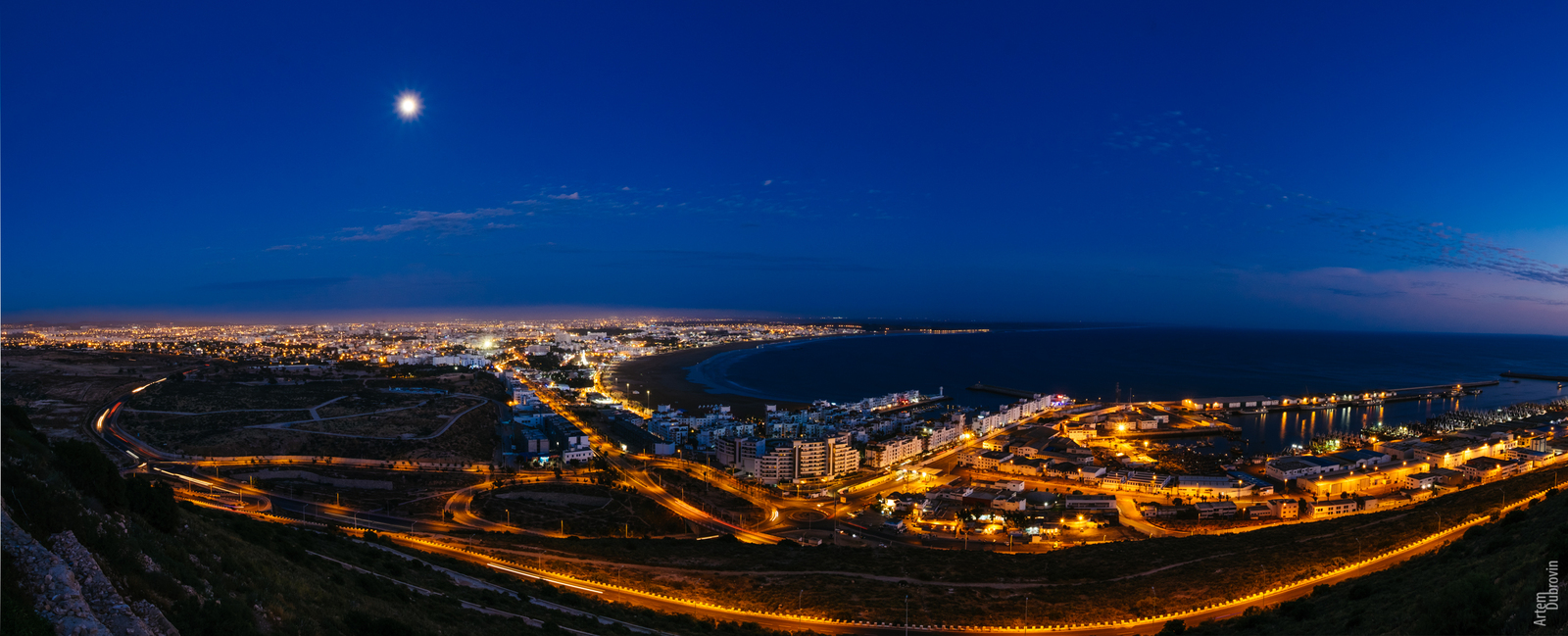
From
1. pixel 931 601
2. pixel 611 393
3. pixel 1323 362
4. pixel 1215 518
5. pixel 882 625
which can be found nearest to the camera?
pixel 882 625

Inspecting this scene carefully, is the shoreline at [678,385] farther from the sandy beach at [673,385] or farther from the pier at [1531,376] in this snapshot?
the pier at [1531,376]

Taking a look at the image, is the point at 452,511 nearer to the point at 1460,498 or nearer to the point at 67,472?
the point at 67,472

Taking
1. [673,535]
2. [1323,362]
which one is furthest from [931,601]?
[1323,362]

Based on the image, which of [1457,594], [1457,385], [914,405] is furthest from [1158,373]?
[1457,594]

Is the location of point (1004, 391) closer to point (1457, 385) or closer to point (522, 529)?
point (1457, 385)

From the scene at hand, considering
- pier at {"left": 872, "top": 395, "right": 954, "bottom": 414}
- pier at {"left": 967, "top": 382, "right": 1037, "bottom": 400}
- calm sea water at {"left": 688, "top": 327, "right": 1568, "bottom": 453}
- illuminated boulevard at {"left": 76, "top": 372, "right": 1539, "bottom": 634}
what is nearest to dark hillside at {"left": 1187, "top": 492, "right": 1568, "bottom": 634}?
illuminated boulevard at {"left": 76, "top": 372, "right": 1539, "bottom": 634}
